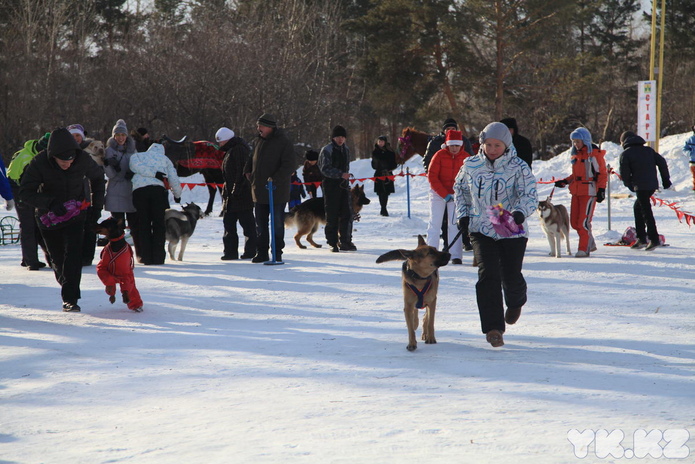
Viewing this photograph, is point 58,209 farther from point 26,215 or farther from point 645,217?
point 645,217

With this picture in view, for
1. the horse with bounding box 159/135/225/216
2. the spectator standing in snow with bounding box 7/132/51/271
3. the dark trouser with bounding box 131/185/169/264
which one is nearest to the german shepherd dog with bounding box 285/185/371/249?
the dark trouser with bounding box 131/185/169/264

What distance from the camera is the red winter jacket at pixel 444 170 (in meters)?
9.19

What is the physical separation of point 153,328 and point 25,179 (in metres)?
1.77

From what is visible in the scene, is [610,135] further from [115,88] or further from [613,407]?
[613,407]

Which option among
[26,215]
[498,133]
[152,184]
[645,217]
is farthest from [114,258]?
[645,217]

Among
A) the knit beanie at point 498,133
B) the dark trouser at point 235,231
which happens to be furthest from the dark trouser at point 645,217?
the knit beanie at point 498,133

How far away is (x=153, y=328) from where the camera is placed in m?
6.54

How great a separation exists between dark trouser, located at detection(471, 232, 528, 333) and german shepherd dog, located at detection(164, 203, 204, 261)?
19.1ft

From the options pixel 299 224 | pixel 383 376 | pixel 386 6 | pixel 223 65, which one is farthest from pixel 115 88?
pixel 383 376

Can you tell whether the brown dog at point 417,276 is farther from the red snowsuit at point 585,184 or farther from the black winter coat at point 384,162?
the black winter coat at point 384,162

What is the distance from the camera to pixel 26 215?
9.84m

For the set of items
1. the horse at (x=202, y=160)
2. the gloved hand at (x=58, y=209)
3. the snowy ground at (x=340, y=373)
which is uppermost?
the horse at (x=202, y=160)

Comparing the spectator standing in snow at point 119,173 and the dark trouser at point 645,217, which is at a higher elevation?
the spectator standing in snow at point 119,173

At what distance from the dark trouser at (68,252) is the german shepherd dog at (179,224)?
3130 millimetres
